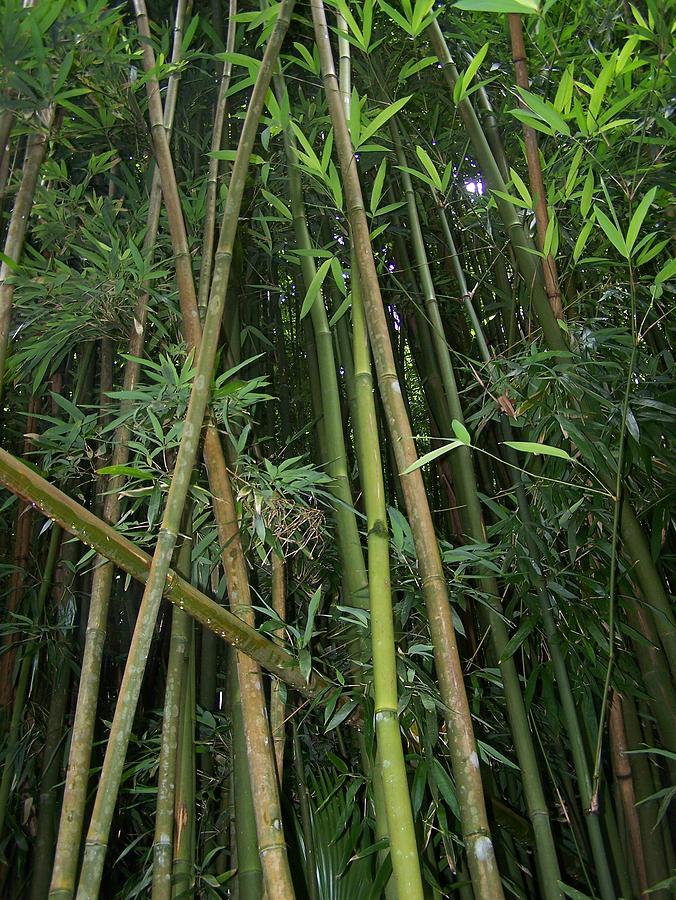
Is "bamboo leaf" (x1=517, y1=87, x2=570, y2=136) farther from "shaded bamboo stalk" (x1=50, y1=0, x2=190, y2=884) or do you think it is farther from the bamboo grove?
"shaded bamboo stalk" (x1=50, y1=0, x2=190, y2=884)

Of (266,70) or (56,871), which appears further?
(266,70)

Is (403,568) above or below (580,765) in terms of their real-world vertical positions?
above

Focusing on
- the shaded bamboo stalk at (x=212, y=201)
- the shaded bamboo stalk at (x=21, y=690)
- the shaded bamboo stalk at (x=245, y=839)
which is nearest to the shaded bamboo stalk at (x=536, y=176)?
the shaded bamboo stalk at (x=212, y=201)

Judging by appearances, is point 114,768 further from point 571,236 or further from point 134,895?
point 571,236

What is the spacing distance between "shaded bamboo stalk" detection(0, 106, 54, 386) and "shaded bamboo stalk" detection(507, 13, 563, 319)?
874 mm

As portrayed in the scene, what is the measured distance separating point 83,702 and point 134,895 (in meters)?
0.65

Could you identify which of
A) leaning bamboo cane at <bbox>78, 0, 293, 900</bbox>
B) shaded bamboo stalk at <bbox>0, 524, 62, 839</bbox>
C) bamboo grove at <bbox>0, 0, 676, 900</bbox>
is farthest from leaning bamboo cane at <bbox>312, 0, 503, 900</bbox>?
shaded bamboo stalk at <bbox>0, 524, 62, 839</bbox>

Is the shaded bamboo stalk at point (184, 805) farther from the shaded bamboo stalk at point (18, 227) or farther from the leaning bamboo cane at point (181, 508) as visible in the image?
the shaded bamboo stalk at point (18, 227)

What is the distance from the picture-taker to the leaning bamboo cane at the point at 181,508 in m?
1.01

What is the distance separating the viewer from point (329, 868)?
145 centimetres

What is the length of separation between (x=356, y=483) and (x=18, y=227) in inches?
42.7

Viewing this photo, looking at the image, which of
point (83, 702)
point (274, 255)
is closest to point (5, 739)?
point (83, 702)

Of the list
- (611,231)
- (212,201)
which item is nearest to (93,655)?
(212,201)

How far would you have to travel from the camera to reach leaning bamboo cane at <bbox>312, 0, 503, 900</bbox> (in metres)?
0.94
